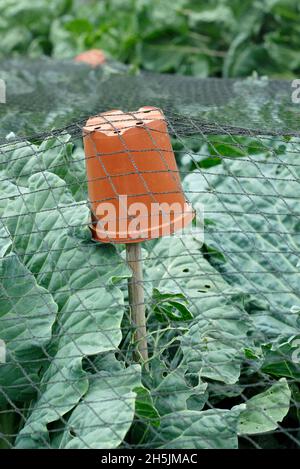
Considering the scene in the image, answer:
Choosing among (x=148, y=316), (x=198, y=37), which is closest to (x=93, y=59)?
(x=198, y=37)

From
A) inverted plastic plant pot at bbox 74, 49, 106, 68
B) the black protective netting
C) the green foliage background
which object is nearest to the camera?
the black protective netting

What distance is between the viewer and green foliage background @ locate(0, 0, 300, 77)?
4305 millimetres

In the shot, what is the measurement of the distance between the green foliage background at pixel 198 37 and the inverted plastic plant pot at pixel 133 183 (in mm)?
2689

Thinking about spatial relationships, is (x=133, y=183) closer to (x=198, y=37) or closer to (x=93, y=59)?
(x=93, y=59)

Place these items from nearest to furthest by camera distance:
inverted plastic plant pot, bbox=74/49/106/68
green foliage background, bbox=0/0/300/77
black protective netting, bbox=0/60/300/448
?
1. black protective netting, bbox=0/60/300/448
2. inverted plastic plant pot, bbox=74/49/106/68
3. green foliage background, bbox=0/0/300/77

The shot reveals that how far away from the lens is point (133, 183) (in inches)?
63.3

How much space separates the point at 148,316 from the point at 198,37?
326 centimetres

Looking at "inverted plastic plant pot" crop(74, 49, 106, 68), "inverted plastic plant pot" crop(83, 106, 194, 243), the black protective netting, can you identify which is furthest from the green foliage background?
"inverted plastic plant pot" crop(83, 106, 194, 243)

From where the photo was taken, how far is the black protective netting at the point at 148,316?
5.07ft

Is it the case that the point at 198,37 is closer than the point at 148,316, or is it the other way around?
the point at 148,316

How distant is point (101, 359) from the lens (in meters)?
1.69

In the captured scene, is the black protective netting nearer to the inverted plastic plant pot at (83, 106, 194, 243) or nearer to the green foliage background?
the inverted plastic plant pot at (83, 106, 194, 243)

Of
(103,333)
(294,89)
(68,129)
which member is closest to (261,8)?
(294,89)

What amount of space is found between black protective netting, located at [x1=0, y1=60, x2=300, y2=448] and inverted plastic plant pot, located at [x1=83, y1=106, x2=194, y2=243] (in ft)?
0.04
